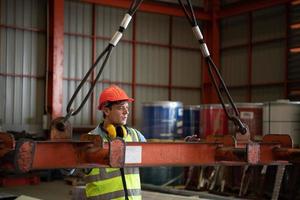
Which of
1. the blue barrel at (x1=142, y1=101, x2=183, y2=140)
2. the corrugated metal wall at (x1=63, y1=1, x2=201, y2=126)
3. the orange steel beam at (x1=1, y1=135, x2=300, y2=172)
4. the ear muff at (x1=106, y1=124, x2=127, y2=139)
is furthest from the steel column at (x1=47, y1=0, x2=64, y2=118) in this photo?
the orange steel beam at (x1=1, y1=135, x2=300, y2=172)

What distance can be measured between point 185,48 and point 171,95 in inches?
70.2

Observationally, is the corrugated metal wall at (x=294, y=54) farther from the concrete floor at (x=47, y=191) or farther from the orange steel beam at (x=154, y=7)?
the concrete floor at (x=47, y=191)

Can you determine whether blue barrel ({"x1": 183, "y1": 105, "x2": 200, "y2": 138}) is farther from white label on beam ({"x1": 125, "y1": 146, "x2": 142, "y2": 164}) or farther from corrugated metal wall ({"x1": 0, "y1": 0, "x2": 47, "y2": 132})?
white label on beam ({"x1": 125, "y1": 146, "x2": 142, "y2": 164})

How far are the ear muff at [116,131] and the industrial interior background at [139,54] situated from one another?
8.11m

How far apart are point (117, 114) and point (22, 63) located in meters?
10.5

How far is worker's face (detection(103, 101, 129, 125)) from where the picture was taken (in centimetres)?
368

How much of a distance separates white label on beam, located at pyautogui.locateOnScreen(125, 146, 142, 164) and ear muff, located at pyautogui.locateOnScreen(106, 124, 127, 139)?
2.60 feet

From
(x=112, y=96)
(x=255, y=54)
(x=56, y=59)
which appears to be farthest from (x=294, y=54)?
(x=112, y=96)

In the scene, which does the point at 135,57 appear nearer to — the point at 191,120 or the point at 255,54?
the point at 255,54

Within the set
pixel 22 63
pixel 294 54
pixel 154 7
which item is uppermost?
pixel 154 7

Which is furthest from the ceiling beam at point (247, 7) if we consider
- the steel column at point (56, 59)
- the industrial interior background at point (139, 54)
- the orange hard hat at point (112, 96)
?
the orange hard hat at point (112, 96)

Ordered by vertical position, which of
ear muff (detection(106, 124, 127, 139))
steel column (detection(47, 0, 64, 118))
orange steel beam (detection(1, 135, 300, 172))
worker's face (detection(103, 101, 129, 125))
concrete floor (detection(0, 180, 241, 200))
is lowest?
concrete floor (detection(0, 180, 241, 200))

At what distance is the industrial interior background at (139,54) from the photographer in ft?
43.7

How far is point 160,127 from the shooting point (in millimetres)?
11219
